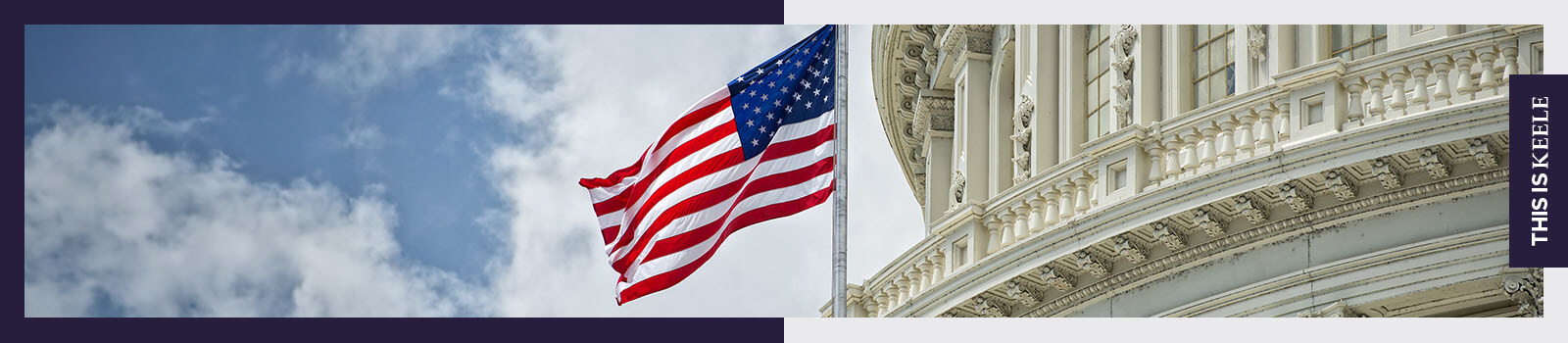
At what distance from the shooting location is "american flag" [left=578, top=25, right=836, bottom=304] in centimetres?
1912

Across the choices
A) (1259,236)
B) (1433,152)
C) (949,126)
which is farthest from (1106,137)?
(949,126)

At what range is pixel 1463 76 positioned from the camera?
61.9 ft

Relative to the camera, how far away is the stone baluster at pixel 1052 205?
2273 cm

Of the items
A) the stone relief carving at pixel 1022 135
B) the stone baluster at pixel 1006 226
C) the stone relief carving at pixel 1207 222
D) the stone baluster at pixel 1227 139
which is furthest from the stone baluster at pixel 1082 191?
the stone relief carving at pixel 1022 135

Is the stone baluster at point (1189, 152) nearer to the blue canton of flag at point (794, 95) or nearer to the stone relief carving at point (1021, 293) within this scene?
the stone relief carving at point (1021, 293)

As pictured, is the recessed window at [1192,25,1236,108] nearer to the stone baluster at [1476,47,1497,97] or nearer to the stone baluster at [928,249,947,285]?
the stone baluster at [928,249,947,285]

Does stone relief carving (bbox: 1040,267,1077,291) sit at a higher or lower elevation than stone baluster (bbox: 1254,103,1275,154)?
lower

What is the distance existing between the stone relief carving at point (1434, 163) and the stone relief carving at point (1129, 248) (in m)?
3.10

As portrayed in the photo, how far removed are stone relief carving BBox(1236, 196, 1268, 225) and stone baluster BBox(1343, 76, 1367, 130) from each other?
0.91 meters

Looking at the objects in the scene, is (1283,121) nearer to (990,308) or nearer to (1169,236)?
(1169,236)

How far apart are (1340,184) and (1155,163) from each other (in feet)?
8.55

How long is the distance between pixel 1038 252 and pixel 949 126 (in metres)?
9.33

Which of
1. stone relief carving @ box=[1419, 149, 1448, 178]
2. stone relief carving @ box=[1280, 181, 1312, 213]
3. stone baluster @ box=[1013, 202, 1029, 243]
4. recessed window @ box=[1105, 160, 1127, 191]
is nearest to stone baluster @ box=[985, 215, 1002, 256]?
stone baluster @ box=[1013, 202, 1029, 243]

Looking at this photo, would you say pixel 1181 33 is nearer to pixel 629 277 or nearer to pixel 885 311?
pixel 885 311
